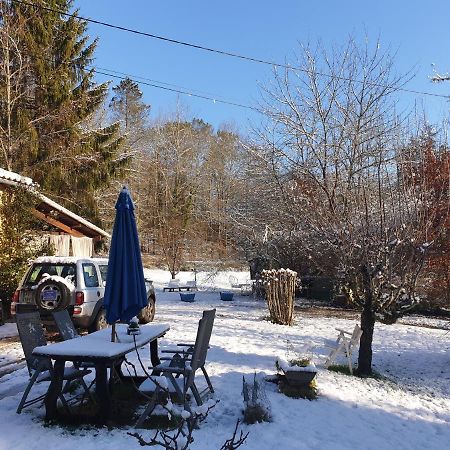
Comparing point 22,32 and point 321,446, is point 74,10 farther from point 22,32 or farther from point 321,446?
point 321,446

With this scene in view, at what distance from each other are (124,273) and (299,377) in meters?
2.59

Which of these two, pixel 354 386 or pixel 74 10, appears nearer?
pixel 354 386

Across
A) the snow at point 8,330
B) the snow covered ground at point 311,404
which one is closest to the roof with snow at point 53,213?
the snow at point 8,330

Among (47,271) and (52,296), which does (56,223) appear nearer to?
(47,271)

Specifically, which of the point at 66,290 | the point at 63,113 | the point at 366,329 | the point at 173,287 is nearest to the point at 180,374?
the point at 366,329

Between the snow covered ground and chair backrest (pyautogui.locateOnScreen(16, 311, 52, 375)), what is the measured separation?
1.55 ft

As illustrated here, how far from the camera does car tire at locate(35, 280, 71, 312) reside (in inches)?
339

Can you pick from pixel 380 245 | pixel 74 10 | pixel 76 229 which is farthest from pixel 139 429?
pixel 74 10

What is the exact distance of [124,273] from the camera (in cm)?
511

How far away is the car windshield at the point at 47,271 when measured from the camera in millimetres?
9180

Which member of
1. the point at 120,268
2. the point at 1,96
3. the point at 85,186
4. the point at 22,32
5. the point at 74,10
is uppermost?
the point at 74,10

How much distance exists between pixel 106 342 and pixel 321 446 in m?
2.46

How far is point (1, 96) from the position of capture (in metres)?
17.1

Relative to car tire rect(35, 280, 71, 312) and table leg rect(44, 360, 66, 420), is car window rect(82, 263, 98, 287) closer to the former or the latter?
car tire rect(35, 280, 71, 312)
